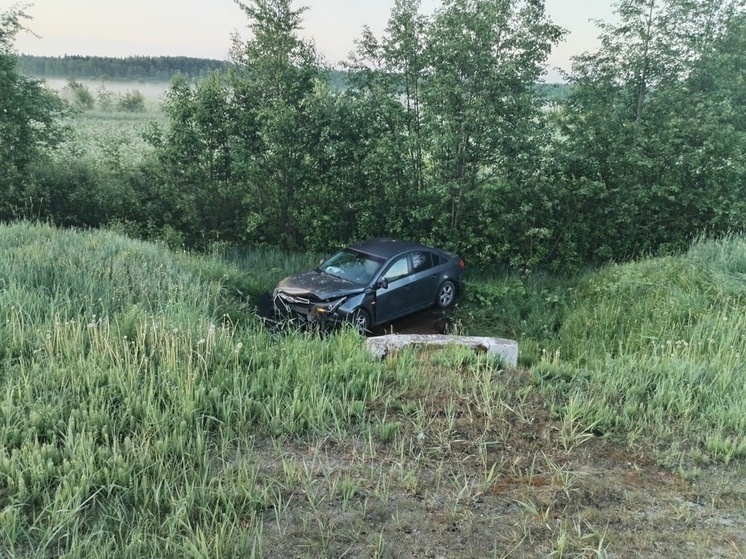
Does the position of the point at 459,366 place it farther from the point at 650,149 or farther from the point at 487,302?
the point at 650,149

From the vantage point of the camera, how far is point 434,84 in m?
12.8

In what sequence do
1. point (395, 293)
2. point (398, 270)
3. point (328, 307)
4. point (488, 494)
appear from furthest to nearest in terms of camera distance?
point (398, 270)
point (395, 293)
point (328, 307)
point (488, 494)

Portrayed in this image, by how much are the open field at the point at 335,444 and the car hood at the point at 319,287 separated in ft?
10.5

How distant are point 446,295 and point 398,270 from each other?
176cm

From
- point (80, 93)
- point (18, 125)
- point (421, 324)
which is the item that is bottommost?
point (421, 324)

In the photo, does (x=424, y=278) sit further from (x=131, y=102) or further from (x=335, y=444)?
(x=131, y=102)

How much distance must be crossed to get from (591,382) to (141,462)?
4136 mm

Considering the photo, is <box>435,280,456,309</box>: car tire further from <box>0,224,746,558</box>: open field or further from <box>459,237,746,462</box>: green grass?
<box>0,224,746,558</box>: open field

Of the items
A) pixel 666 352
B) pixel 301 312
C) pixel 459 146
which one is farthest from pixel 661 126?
pixel 301 312

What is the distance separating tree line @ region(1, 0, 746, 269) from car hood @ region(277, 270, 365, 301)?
4.23m

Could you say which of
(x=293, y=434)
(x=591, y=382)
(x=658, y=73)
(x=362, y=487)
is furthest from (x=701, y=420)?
(x=658, y=73)

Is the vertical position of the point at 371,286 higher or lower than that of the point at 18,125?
lower

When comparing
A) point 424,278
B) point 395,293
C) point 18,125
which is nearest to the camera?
point 395,293

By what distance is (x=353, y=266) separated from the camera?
1076cm
